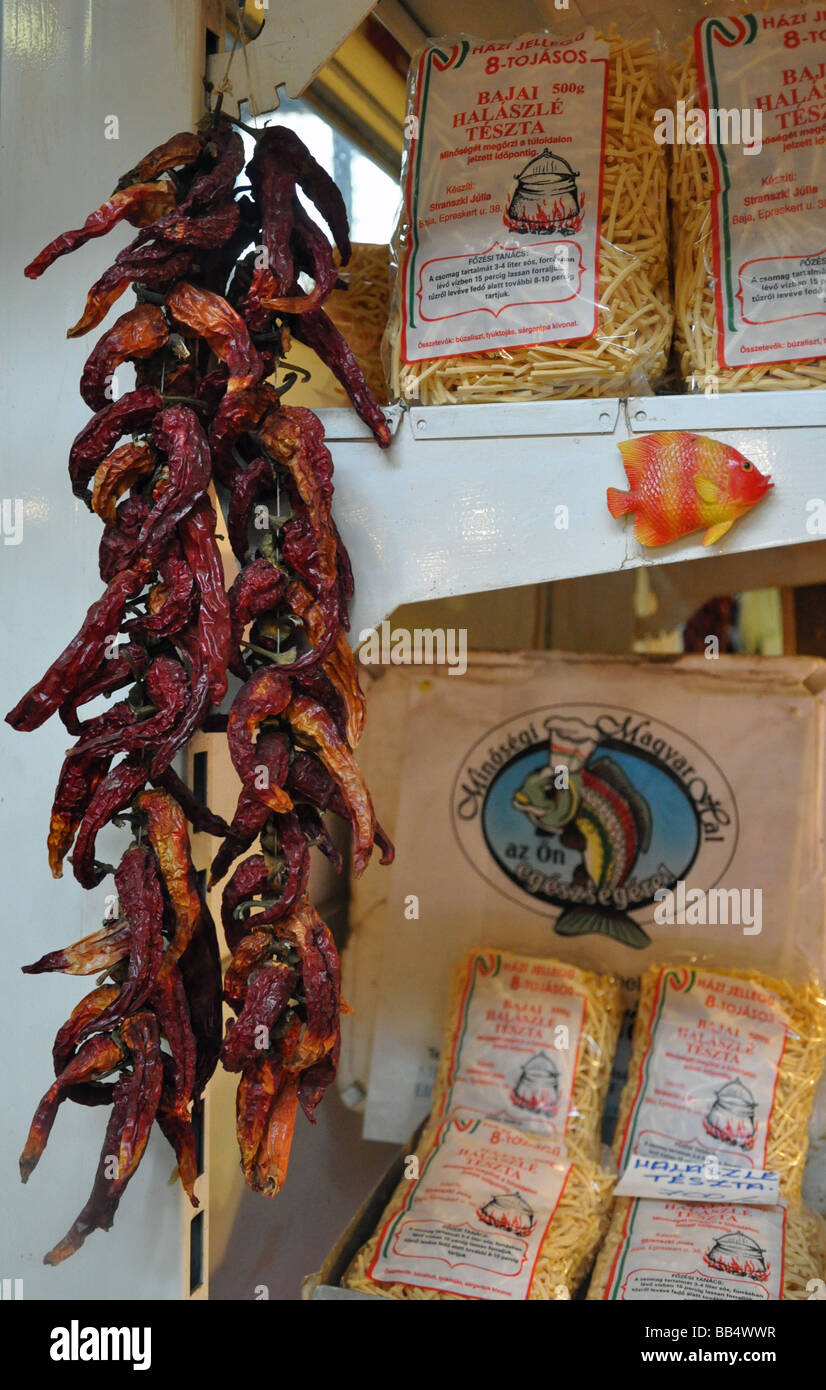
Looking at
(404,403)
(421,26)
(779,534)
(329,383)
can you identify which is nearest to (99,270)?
(404,403)

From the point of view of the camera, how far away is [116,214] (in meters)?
0.97

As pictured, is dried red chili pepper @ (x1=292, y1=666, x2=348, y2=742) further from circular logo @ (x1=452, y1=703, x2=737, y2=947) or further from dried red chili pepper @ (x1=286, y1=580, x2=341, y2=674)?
circular logo @ (x1=452, y1=703, x2=737, y2=947)

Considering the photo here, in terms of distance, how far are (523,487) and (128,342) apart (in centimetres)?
37

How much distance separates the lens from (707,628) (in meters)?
2.60

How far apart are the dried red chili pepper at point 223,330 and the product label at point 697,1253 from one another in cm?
103

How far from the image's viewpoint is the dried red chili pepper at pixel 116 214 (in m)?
0.96

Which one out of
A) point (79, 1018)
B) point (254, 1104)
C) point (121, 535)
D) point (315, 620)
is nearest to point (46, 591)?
point (121, 535)

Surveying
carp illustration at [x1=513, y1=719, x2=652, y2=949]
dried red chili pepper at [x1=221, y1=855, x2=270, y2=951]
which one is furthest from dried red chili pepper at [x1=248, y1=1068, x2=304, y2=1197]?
carp illustration at [x1=513, y1=719, x2=652, y2=949]

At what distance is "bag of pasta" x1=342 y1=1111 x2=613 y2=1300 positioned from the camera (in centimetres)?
125

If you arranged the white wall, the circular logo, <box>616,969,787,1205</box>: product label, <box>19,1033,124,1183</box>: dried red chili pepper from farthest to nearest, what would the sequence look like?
1. the circular logo
2. <box>616,969,787,1205</box>: product label
3. the white wall
4. <box>19,1033,124,1183</box>: dried red chili pepper

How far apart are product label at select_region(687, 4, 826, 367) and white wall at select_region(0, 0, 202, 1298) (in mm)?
583

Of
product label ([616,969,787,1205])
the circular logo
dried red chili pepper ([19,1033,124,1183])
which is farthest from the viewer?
the circular logo

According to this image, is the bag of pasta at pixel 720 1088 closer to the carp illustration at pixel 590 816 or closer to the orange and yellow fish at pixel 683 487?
the carp illustration at pixel 590 816

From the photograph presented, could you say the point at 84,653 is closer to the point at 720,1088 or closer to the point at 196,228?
the point at 196,228
